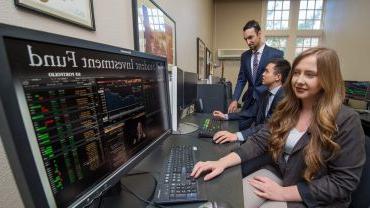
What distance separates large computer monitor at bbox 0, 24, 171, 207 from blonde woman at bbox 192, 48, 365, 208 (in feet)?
1.06

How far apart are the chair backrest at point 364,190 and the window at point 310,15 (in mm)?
5441

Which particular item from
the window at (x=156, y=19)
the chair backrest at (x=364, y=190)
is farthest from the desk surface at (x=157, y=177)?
the window at (x=156, y=19)

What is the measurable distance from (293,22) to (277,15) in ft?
1.44

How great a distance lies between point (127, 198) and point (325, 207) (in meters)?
0.82

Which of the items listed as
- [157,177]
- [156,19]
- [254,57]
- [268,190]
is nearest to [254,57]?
[254,57]

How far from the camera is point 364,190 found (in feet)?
3.00

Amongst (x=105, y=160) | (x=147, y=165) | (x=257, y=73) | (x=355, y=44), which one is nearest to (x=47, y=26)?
(x=105, y=160)

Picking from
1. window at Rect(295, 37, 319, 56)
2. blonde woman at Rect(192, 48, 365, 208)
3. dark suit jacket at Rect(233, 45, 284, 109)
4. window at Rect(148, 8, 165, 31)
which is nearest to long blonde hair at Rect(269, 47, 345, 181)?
blonde woman at Rect(192, 48, 365, 208)

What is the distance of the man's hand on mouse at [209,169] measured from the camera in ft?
2.43

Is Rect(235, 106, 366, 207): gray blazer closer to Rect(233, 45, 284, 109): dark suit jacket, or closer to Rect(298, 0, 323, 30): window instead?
Rect(233, 45, 284, 109): dark suit jacket

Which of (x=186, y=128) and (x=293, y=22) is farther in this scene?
(x=293, y=22)

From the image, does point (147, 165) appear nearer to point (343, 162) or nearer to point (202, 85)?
point (343, 162)

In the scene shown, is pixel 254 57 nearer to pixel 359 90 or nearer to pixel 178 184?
pixel 178 184

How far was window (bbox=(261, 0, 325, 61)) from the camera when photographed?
17.6ft
